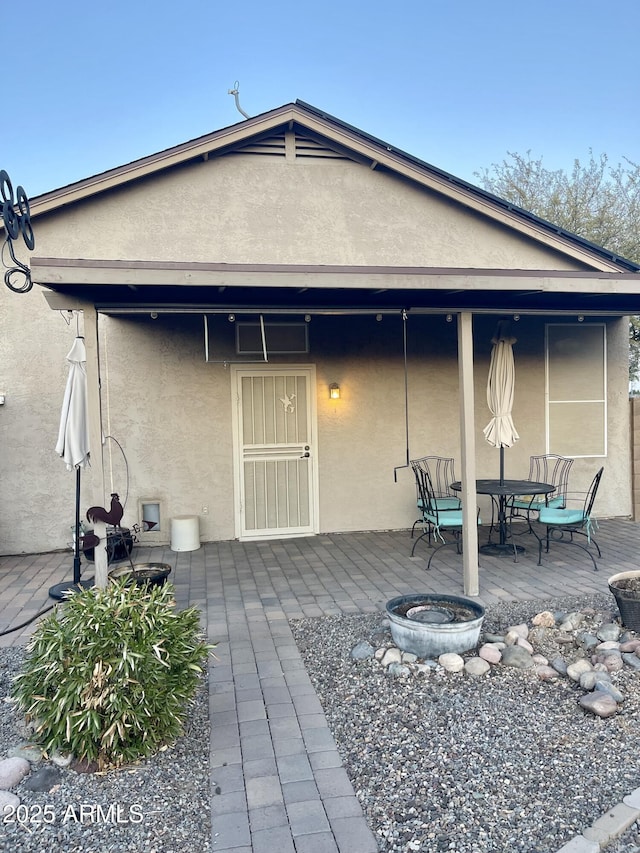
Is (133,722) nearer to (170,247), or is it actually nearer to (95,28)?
(170,247)

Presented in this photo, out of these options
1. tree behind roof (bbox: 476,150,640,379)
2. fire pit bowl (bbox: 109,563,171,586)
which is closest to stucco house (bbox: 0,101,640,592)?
fire pit bowl (bbox: 109,563,171,586)

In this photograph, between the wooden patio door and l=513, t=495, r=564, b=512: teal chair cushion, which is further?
the wooden patio door

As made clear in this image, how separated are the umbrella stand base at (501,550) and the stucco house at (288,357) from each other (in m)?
1.33

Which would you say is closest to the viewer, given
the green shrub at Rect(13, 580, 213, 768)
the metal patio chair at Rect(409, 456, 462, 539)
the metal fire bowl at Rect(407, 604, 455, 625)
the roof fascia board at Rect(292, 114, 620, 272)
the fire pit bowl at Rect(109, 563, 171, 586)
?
the green shrub at Rect(13, 580, 213, 768)

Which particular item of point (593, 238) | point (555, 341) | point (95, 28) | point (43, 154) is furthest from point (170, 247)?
point (593, 238)

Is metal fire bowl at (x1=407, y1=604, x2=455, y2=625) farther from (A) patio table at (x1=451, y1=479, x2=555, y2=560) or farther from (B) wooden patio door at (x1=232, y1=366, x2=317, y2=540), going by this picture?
(B) wooden patio door at (x1=232, y1=366, x2=317, y2=540)

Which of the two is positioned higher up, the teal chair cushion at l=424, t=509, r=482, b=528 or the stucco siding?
the stucco siding

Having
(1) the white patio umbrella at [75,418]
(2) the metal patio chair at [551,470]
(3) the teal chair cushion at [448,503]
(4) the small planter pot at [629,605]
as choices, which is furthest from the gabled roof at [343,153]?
(4) the small planter pot at [629,605]

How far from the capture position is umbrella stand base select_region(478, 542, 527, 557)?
6.73 m

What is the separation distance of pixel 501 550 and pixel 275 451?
295 cm

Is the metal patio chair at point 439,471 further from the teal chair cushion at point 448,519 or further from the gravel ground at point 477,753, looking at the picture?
the gravel ground at point 477,753

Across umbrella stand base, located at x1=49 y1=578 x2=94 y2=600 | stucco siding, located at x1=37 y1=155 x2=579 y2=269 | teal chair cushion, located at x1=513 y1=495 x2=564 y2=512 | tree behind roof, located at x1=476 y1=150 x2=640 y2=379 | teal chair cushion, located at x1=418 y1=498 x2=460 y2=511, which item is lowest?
umbrella stand base, located at x1=49 y1=578 x2=94 y2=600

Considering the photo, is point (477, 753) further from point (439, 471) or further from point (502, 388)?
point (439, 471)

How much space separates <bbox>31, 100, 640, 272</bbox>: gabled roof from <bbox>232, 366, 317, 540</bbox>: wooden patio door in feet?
8.34
